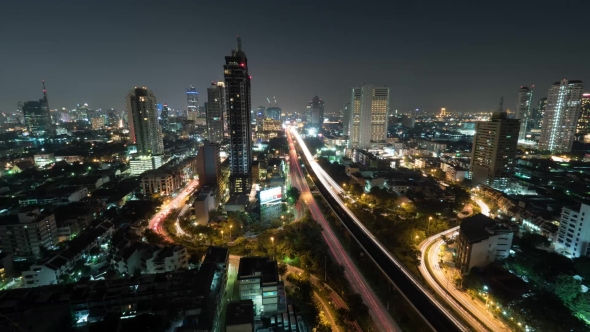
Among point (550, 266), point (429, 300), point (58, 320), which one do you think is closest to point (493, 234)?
point (550, 266)

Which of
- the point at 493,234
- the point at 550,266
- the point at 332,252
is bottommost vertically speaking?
the point at 332,252

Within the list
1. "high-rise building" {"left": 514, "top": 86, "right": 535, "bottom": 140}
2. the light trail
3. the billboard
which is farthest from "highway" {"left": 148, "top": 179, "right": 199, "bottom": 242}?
"high-rise building" {"left": 514, "top": 86, "right": 535, "bottom": 140}

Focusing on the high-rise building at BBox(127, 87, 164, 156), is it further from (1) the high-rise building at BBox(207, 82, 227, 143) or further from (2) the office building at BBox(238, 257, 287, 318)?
(2) the office building at BBox(238, 257, 287, 318)

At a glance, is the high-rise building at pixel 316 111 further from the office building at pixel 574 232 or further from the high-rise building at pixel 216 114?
the office building at pixel 574 232

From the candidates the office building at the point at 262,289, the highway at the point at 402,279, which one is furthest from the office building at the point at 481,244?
the office building at the point at 262,289

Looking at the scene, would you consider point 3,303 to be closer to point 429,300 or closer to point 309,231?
point 309,231

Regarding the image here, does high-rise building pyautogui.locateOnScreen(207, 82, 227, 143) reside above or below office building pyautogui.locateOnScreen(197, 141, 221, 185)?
above

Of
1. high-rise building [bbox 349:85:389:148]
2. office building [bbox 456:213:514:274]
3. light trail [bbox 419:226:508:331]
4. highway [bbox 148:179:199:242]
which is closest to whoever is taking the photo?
light trail [bbox 419:226:508:331]

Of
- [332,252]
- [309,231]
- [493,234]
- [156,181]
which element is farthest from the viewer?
Result: [156,181]
